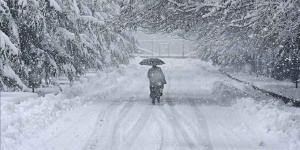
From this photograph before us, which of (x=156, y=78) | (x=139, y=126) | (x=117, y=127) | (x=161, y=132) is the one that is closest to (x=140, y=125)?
(x=139, y=126)

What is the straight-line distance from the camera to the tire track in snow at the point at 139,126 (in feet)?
40.5

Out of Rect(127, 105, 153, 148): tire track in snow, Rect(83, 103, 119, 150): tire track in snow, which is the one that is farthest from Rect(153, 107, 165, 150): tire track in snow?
Rect(83, 103, 119, 150): tire track in snow

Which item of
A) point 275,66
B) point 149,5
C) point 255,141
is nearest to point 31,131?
point 255,141

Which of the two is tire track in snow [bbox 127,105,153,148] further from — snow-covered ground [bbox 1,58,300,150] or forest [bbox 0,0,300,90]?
forest [bbox 0,0,300,90]

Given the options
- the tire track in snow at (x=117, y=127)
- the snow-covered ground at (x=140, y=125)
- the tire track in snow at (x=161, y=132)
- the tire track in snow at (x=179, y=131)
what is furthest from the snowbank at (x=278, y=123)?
the tire track in snow at (x=117, y=127)

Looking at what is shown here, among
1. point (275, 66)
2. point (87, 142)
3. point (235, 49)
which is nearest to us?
point (87, 142)

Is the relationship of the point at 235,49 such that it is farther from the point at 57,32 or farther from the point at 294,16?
the point at 294,16

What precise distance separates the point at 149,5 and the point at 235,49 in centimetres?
1696

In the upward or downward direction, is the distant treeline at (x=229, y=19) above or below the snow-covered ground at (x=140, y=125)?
above

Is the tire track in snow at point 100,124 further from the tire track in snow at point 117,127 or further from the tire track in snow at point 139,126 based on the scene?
the tire track in snow at point 139,126

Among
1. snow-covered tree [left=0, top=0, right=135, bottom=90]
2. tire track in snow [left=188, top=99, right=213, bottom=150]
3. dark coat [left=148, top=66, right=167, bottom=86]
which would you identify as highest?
snow-covered tree [left=0, top=0, right=135, bottom=90]

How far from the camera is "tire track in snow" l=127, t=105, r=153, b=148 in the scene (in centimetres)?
1236

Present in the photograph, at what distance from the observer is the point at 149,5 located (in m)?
20.3

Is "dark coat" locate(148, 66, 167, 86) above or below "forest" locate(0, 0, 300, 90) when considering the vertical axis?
below
